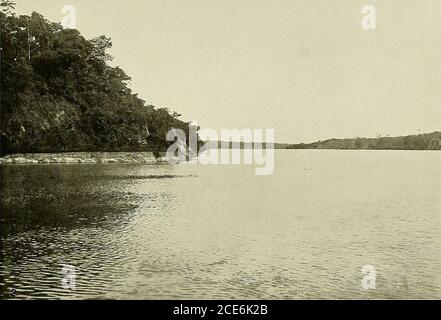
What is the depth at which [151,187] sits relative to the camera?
229 ft

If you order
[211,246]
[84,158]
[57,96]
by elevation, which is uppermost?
[57,96]

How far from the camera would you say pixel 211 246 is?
102ft

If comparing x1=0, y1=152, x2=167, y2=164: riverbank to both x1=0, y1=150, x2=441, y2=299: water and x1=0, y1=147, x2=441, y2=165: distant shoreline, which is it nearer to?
x1=0, y1=147, x2=441, y2=165: distant shoreline

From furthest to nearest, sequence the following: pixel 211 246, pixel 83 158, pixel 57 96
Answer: pixel 57 96
pixel 83 158
pixel 211 246

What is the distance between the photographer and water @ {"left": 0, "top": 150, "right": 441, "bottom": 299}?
21.4 meters

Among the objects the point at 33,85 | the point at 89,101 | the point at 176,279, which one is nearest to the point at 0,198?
the point at 176,279

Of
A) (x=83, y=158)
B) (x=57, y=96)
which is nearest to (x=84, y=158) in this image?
(x=83, y=158)

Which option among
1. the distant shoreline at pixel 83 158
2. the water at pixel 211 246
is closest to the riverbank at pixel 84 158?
the distant shoreline at pixel 83 158

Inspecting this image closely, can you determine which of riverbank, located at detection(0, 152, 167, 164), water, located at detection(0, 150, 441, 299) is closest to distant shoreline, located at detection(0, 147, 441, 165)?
riverbank, located at detection(0, 152, 167, 164)

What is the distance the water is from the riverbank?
192ft

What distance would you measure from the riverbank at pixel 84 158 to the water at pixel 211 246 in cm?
5865

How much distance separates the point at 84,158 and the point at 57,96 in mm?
21077

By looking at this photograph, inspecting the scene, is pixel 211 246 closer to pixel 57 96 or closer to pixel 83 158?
pixel 83 158
